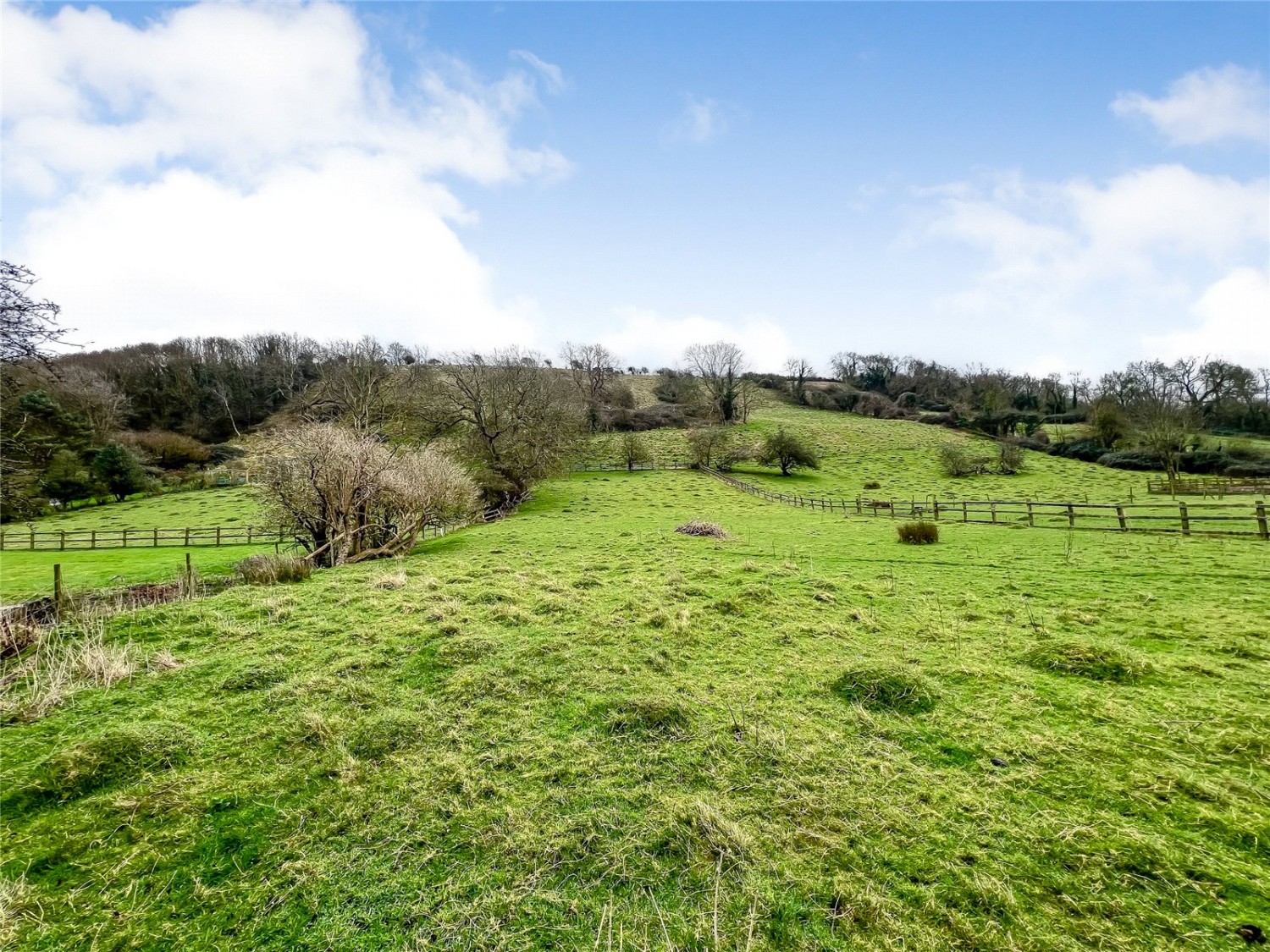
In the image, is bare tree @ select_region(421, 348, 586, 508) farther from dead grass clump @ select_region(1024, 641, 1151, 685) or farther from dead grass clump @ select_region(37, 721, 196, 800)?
dead grass clump @ select_region(1024, 641, 1151, 685)

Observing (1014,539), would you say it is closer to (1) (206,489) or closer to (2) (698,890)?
(2) (698,890)

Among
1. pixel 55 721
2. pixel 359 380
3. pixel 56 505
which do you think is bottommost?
pixel 56 505

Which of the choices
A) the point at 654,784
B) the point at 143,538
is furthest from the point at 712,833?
the point at 143,538

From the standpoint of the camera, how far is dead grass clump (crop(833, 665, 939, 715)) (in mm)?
5520

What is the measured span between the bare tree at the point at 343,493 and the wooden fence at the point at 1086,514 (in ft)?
76.3

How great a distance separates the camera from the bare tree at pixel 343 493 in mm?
15680

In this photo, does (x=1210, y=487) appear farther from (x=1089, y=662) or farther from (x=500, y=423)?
(x=500, y=423)

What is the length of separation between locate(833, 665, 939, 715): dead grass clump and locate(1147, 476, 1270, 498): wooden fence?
1542 inches

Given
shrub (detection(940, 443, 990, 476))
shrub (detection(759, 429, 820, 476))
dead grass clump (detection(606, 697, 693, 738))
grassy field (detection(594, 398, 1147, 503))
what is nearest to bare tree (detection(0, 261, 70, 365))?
dead grass clump (detection(606, 697, 693, 738))

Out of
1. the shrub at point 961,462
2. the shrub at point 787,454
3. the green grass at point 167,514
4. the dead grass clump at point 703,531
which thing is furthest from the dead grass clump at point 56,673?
the shrub at point 961,462

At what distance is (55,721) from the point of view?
5387 mm

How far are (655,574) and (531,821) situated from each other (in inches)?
325

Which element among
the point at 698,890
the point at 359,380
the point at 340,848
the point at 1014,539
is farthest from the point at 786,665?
the point at 359,380

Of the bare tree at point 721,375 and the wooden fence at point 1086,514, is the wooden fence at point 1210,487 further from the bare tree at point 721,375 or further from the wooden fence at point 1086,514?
the bare tree at point 721,375
